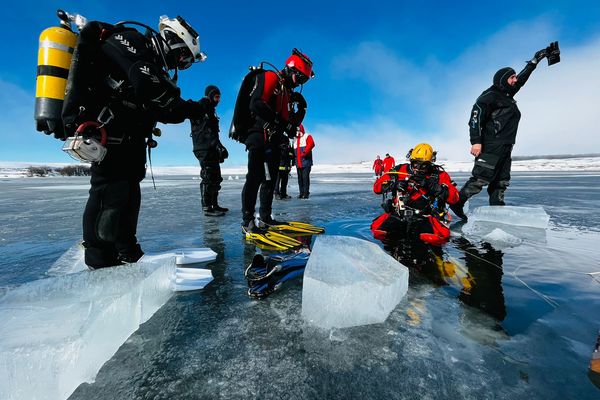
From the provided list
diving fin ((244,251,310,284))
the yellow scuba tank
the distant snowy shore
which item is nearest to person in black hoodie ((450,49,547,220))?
diving fin ((244,251,310,284))

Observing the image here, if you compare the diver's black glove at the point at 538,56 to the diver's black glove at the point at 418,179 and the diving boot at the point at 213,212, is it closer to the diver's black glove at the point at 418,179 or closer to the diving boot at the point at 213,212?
the diver's black glove at the point at 418,179

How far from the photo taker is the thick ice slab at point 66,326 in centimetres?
78

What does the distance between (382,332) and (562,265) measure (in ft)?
6.25

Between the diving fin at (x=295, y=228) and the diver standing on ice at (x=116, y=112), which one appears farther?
the diving fin at (x=295, y=228)

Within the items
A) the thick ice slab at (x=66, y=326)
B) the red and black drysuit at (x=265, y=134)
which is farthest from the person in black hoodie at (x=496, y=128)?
the thick ice slab at (x=66, y=326)

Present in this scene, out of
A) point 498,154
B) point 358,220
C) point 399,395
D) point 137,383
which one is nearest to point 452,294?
point 399,395

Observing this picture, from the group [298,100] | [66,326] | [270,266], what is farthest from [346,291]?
[298,100]

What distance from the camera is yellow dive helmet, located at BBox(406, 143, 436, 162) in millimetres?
3535

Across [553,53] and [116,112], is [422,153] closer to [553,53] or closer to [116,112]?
[553,53]

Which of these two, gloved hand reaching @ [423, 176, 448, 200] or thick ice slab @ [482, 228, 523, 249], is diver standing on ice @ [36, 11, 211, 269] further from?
thick ice slab @ [482, 228, 523, 249]

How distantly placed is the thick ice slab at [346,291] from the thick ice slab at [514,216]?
3.28 meters

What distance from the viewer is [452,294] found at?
164cm

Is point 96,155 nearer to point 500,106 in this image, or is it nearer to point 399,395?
point 399,395

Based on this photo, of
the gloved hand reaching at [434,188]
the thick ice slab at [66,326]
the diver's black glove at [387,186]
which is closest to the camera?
the thick ice slab at [66,326]
